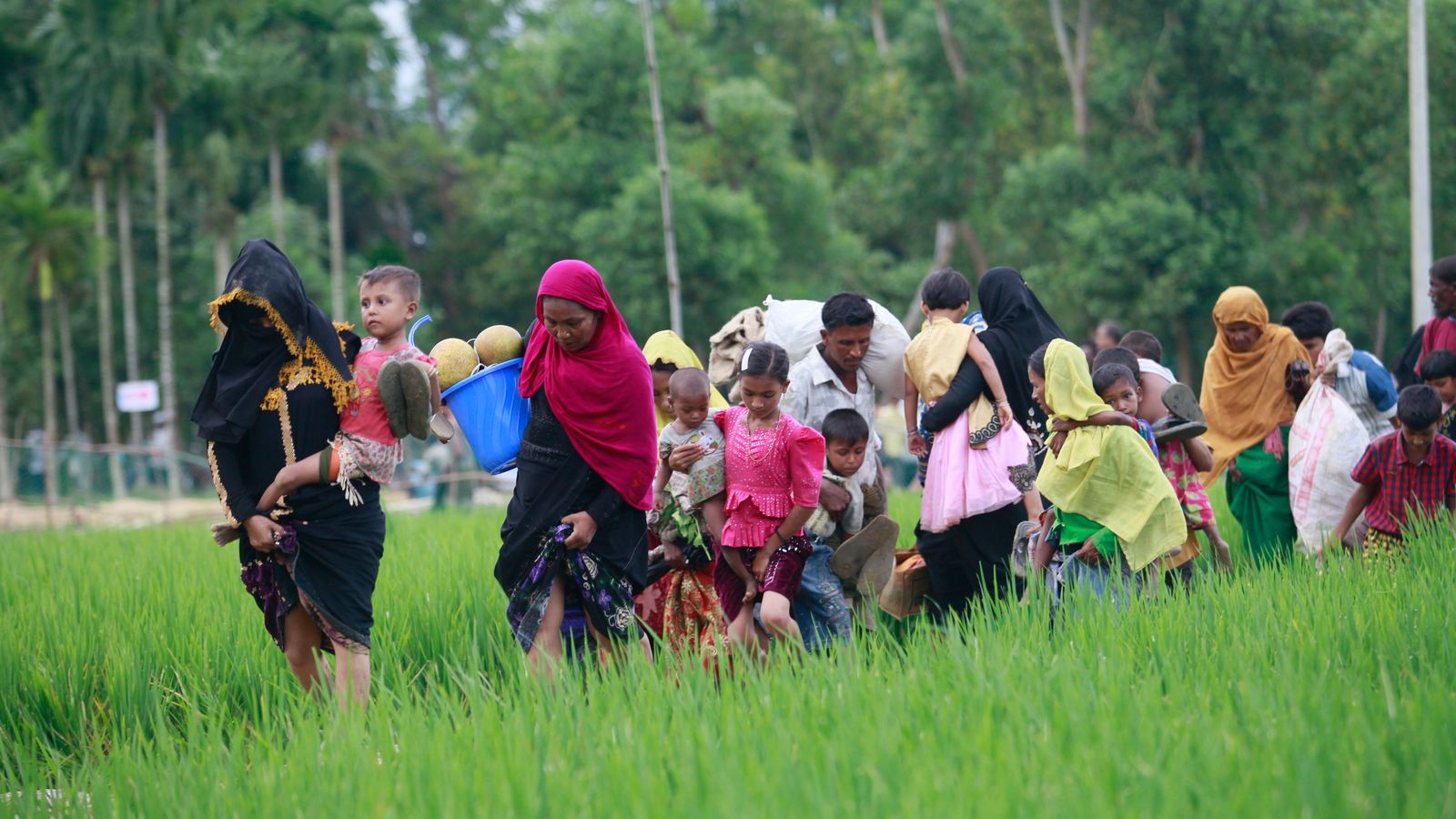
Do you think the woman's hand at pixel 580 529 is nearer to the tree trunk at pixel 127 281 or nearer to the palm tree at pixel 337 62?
the palm tree at pixel 337 62

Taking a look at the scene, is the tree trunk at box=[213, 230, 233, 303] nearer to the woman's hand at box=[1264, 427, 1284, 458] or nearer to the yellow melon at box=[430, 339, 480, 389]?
the woman's hand at box=[1264, 427, 1284, 458]

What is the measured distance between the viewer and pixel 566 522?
14.7 ft

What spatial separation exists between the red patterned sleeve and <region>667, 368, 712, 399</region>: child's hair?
353mm

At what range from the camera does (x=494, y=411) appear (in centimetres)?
461

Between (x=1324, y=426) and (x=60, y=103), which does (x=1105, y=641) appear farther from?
(x=60, y=103)

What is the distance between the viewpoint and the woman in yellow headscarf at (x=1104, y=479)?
497 centimetres

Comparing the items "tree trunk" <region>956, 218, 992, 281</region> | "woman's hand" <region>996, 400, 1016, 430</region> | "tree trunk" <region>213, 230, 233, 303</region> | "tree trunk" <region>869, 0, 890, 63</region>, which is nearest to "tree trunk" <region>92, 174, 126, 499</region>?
Answer: "tree trunk" <region>213, 230, 233, 303</region>

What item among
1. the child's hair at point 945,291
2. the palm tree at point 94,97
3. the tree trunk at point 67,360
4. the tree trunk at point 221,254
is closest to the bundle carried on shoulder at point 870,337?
the child's hair at point 945,291

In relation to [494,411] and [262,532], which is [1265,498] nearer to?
[494,411]

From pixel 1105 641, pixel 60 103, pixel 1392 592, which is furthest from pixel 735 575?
pixel 60 103

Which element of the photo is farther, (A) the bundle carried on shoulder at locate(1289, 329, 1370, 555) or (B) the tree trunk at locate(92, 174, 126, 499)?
(B) the tree trunk at locate(92, 174, 126, 499)

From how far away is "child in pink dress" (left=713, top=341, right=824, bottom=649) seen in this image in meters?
4.87

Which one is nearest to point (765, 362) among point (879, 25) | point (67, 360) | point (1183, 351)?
point (1183, 351)

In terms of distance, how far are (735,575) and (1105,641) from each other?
4.84ft
